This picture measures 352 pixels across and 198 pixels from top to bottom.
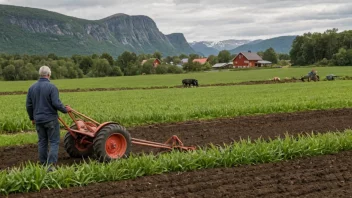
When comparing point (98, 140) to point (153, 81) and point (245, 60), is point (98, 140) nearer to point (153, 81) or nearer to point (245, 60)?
point (153, 81)

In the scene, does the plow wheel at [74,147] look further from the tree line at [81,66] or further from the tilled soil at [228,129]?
the tree line at [81,66]

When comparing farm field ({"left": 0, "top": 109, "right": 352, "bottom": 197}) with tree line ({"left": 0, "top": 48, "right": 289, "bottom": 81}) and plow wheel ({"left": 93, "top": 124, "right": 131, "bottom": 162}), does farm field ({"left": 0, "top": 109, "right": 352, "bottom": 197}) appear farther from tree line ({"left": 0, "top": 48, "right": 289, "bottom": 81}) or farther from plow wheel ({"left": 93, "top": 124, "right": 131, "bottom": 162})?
tree line ({"left": 0, "top": 48, "right": 289, "bottom": 81})

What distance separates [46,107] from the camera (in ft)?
29.6

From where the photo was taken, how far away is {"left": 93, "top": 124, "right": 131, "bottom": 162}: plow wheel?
925 centimetres

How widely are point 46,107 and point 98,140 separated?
123cm

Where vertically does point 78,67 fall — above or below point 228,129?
above

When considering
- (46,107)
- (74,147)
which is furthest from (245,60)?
(46,107)

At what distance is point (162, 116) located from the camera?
18000 millimetres

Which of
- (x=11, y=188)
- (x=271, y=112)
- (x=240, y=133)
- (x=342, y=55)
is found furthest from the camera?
(x=342, y=55)

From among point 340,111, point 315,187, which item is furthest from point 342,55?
point 315,187

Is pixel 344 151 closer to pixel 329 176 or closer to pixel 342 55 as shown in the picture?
pixel 329 176

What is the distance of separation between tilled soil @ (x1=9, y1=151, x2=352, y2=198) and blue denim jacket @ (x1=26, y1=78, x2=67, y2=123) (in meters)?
2.15

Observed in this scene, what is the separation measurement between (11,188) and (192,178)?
302 cm

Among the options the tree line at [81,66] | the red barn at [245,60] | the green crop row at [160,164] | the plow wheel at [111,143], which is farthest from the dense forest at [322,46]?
the plow wheel at [111,143]
